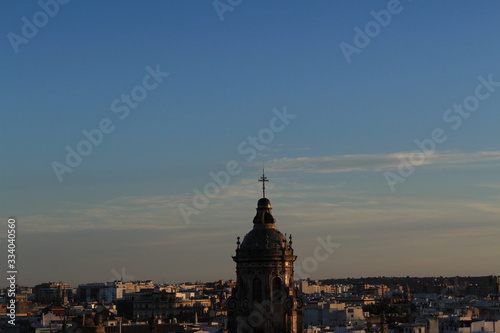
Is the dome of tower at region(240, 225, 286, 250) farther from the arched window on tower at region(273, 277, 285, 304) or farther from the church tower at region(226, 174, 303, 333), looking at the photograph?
the arched window on tower at region(273, 277, 285, 304)

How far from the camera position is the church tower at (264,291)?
57.8 metres

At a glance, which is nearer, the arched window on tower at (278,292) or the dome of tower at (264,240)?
the arched window on tower at (278,292)

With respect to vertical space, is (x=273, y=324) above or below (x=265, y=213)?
below

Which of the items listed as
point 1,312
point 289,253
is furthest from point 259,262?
point 1,312

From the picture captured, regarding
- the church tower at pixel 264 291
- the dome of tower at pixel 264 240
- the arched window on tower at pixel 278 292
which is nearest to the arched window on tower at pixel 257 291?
the church tower at pixel 264 291

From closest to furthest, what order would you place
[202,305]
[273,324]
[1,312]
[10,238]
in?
[273,324] → [10,238] → [1,312] → [202,305]

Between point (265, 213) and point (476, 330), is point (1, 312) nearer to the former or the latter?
point (476, 330)

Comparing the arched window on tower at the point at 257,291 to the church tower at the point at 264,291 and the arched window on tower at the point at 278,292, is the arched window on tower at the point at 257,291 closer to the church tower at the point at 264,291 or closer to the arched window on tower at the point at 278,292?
the church tower at the point at 264,291

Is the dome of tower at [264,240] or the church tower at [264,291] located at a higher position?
the dome of tower at [264,240]

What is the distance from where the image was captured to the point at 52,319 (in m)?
140

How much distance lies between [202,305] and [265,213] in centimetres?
13722

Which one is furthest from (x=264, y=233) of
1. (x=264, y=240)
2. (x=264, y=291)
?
(x=264, y=291)

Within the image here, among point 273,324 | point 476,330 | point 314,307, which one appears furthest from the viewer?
point 314,307

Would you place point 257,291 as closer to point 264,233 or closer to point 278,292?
point 278,292
